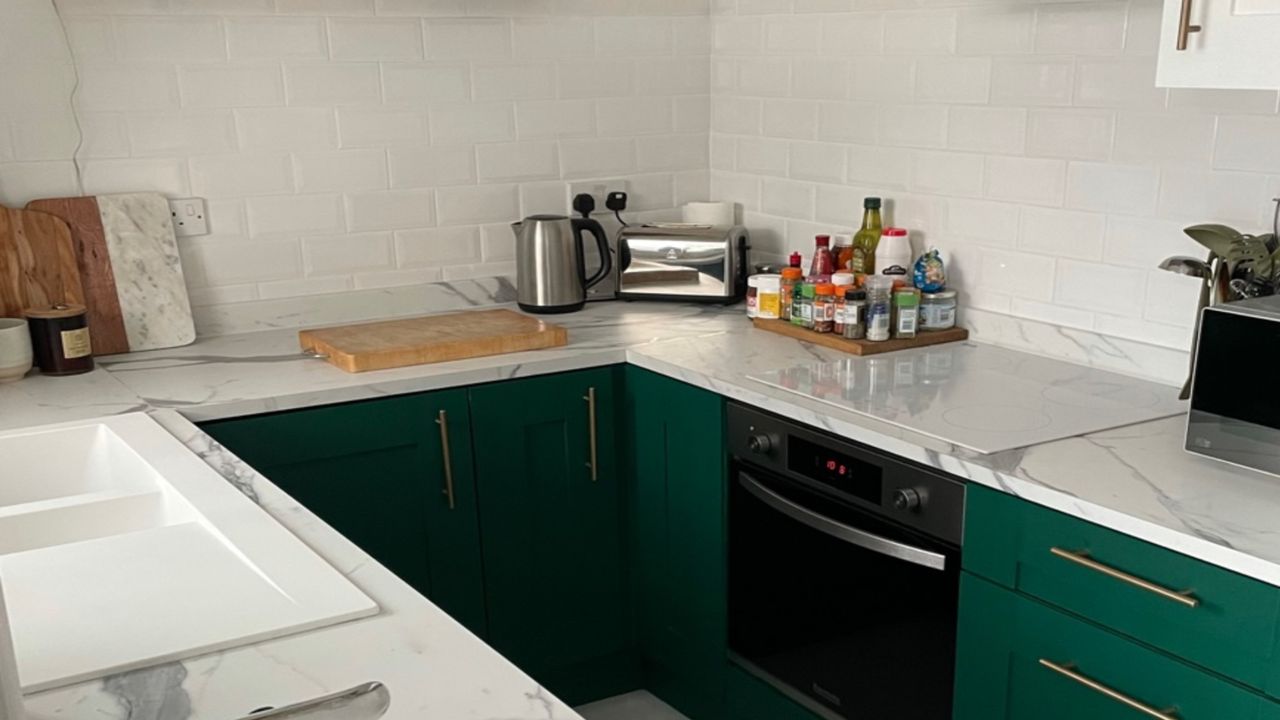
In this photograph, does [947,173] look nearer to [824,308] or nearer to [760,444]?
[824,308]

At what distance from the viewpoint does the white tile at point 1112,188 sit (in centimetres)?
232

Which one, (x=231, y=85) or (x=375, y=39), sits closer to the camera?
(x=231, y=85)

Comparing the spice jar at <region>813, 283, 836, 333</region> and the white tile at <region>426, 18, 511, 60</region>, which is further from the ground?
the white tile at <region>426, 18, 511, 60</region>

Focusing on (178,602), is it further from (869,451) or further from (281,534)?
(869,451)

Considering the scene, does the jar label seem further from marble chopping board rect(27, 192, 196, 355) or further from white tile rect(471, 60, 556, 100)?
white tile rect(471, 60, 556, 100)

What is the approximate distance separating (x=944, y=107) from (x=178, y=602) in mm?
1958

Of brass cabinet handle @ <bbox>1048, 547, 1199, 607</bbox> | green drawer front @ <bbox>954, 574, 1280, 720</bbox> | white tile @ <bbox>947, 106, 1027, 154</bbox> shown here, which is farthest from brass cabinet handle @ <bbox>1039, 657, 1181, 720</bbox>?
white tile @ <bbox>947, 106, 1027, 154</bbox>

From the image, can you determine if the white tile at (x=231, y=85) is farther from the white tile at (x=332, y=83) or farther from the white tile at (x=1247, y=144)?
the white tile at (x=1247, y=144)

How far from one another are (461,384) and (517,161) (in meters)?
0.85

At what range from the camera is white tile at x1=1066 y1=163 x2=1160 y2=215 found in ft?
7.61

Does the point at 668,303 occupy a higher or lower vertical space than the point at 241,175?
lower

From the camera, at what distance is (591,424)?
8.98 ft

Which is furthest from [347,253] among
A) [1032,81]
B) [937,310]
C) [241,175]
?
[1032,81]

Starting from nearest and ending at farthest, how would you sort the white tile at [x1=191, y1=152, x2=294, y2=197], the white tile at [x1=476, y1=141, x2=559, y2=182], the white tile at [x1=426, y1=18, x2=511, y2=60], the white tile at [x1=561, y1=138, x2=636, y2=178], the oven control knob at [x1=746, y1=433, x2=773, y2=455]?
the oven control knob at [x1=746, y1=433, x2=773, y2=455] → the white tile at [x1=191, y1=152, x2=294, y2=197] → the white tile at [x1=426, y1=18, x2=511, y2=60] → the white tile at [x1=476, y1=141, x2=559, y2=182] → the white tile at [x1=561, y1=138, x2=636, y2=178]
